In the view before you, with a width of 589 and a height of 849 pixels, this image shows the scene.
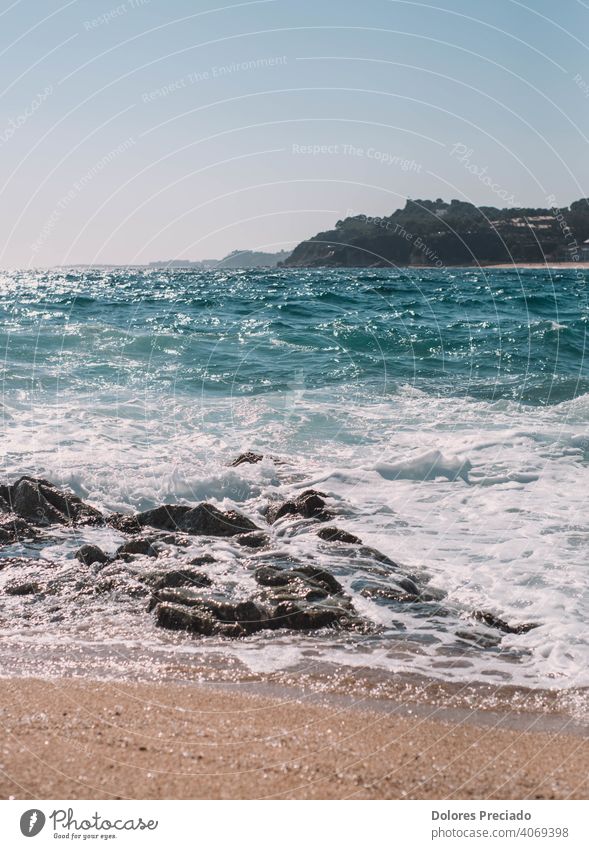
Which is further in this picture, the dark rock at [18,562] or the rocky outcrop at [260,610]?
the dark rock at [18,562]

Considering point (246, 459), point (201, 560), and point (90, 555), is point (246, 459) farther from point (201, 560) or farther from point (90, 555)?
point (90, 555)

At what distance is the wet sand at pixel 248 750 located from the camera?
4.14 meters

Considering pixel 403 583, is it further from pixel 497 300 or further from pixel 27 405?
pixel 497 300

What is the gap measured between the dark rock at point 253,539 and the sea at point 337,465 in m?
0.13

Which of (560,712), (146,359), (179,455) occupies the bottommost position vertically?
(560,712)

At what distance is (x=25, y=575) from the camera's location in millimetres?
8148

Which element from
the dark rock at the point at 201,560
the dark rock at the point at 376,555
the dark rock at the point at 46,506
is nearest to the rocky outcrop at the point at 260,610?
the dark rock at the point at 201,560

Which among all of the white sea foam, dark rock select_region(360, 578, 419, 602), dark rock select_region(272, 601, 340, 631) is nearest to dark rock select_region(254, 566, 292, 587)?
the white sea foam

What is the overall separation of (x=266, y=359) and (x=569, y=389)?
9.20 m

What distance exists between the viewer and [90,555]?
8.52m

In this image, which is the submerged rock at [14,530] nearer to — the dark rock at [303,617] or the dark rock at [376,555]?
the dark rock at [303,617]

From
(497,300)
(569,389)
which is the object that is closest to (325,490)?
(569,389)

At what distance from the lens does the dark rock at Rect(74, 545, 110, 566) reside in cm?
848

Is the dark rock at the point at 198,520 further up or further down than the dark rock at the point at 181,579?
further up
